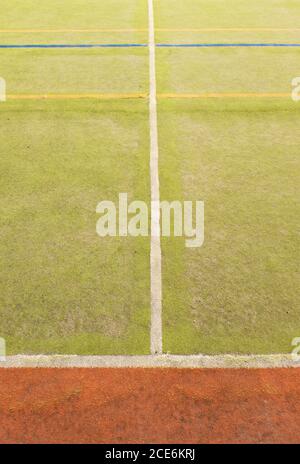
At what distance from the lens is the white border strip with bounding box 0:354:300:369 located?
4.36 meters

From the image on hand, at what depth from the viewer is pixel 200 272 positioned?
5.36m

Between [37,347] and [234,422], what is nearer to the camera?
[234,422]

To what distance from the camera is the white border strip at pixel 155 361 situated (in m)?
4.36

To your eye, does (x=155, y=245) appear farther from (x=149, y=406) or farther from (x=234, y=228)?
(x=149, y=406)

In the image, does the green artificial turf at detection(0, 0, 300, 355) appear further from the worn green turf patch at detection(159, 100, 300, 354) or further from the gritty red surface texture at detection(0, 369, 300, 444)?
the gritty red surface texture at detection(0, 369, 300, 444)

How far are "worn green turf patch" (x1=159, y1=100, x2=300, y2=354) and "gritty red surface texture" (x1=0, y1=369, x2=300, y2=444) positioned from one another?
0.39 m
